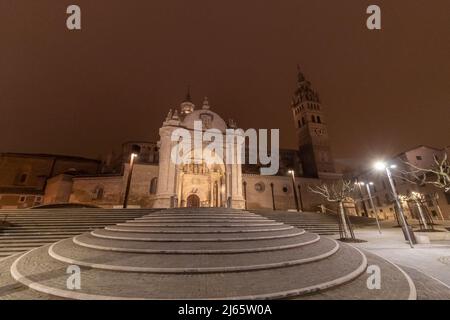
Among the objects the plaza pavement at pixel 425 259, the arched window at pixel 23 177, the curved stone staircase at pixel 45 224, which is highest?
the arched window at pixel 23 177

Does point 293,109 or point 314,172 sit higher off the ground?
point 293,109

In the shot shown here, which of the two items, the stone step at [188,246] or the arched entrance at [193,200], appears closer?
the stone step at [188,246]

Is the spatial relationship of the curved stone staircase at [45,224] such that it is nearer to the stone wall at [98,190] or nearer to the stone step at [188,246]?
the stone step at [188,246]

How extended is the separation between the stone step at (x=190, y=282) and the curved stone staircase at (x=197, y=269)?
2 centimetres

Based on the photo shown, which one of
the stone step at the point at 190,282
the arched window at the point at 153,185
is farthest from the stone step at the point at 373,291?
the arched window at the point at 153,185

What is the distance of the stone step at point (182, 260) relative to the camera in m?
4.56

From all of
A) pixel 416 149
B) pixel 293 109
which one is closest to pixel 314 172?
pixel 416 149

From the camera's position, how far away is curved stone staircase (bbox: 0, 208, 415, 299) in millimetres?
3688

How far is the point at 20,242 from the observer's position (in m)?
8.16

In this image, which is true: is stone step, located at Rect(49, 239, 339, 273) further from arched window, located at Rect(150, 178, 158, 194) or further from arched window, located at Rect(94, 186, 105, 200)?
arched window, located at Rect(94, 186, 105, 200)

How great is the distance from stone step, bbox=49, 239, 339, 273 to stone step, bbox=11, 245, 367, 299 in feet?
0.41

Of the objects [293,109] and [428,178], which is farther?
[293,109]
